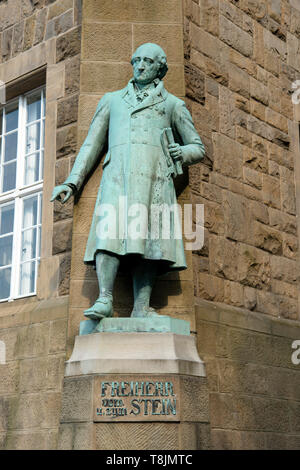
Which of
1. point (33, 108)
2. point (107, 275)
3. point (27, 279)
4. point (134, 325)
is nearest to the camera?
point (134, 325)

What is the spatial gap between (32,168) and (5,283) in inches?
56.9

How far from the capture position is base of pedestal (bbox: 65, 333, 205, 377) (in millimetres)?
5852

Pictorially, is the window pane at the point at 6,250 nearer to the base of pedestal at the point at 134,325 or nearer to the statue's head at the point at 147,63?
the base of pedestal at the point at 134,325

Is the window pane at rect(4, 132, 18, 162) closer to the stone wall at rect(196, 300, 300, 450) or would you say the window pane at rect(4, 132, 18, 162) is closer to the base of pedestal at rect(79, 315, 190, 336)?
the stone wall at rect(196, 300, 300, 450)

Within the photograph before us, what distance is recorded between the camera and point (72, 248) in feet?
23.2

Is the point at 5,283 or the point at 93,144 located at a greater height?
the point at 93,144

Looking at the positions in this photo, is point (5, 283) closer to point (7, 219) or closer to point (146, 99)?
point (7, 219)

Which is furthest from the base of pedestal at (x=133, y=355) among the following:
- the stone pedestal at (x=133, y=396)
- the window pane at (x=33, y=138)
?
the window pane at (x=33, y=138)

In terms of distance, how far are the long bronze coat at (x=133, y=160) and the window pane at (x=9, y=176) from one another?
2.56 m

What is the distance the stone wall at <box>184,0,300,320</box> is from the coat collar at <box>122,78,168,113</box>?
1.15 metres

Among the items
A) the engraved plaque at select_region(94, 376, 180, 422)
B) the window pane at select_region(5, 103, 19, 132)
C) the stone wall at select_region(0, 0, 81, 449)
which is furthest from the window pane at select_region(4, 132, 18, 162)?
the engraved plaque at select_region(94, 376, 180, 422)

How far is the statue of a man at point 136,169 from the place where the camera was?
6242 millimetres

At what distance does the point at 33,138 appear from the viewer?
29.4 ft

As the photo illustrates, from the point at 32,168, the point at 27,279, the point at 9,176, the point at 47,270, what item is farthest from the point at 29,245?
the point at 9,176
